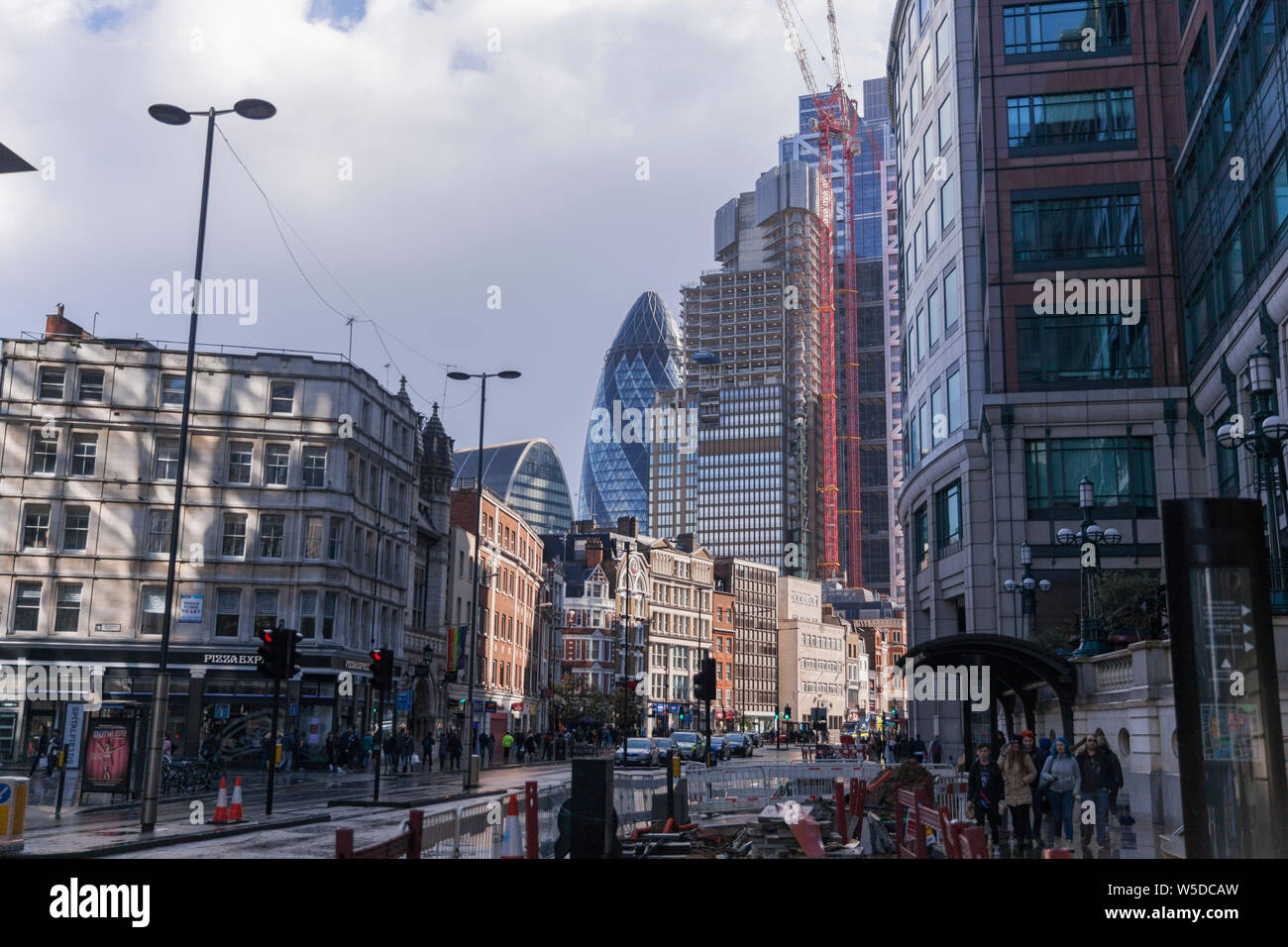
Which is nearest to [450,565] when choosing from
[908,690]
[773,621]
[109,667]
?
[109,667]

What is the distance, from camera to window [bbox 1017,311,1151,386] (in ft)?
146

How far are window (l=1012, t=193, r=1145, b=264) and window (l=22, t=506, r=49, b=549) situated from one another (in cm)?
4200

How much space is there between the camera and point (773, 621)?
580 feet

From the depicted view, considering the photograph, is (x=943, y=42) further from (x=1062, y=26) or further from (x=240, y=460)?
(x=240, y=460)

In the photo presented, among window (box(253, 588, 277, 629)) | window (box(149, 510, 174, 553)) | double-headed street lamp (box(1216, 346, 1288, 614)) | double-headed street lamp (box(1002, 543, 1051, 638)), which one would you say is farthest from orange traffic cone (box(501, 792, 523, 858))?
window (box(149, 510, 174, 553))

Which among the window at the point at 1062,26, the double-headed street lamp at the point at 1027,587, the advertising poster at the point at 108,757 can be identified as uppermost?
the window at the point at 1062,26

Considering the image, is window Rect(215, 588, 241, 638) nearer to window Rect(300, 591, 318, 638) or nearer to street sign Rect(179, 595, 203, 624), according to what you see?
street sign Rect(179, 595, 203, 624)

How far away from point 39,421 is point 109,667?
1125 centimetres

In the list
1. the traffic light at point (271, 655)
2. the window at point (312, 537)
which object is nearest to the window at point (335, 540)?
the window at point (312, 537)

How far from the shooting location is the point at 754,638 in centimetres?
17100

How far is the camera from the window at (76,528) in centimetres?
5438

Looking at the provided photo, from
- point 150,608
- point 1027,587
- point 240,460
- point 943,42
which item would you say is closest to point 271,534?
point 240,460

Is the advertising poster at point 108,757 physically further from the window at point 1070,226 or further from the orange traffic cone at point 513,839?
the window at point 1070,226

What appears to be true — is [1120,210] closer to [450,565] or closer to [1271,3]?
[1271,3]
